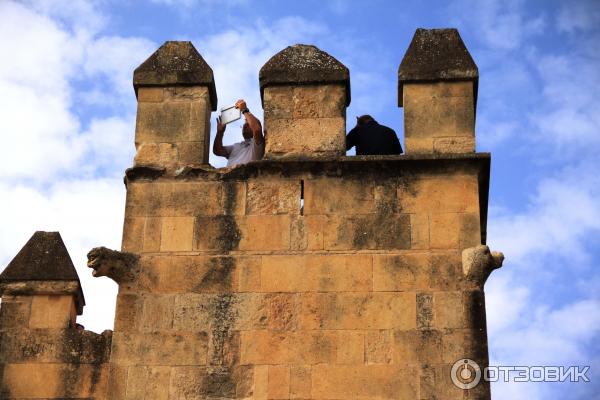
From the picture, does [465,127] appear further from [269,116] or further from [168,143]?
[168,143]

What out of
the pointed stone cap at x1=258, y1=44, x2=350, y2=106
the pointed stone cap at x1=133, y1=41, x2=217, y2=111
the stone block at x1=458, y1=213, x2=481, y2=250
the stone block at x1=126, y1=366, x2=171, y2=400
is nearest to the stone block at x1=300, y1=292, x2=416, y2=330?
the stone block at x1=458, y1=213, x2=481, y2=250

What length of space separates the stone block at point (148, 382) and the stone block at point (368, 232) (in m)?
1.88

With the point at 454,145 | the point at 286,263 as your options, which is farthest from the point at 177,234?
the point at 454,145

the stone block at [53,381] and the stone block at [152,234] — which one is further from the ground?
the stone block at [152,234]

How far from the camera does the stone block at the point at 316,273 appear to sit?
10.5 meters

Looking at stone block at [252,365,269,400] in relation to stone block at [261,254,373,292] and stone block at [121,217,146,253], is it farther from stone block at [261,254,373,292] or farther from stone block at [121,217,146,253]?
stone block at [121,217,146,253]

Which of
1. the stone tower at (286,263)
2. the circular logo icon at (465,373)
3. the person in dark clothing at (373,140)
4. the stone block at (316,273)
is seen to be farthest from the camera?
the person in dark clothing at (373,140)

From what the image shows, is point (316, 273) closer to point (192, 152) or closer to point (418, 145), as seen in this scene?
point (418, 145)

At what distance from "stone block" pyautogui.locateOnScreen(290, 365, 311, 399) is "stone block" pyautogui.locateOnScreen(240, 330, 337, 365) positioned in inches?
2.5

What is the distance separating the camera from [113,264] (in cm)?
1066

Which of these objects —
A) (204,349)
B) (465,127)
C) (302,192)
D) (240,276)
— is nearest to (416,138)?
(465,127)

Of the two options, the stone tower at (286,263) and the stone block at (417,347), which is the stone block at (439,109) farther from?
the stone block at (417,347)

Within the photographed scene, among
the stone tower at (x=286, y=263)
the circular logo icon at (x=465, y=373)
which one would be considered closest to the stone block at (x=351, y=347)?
the stone tower at (x=286, y=263)

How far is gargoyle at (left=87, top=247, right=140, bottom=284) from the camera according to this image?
10.6 m
